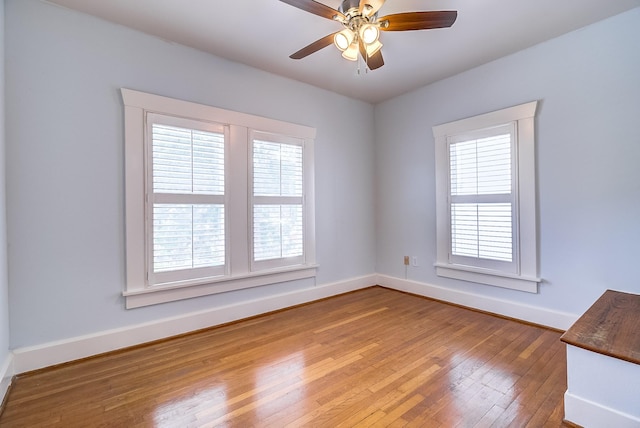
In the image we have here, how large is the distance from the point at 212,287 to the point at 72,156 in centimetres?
155

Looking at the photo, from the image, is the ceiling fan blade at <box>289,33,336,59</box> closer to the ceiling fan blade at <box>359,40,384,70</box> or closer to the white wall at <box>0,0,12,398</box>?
the ceiling fan blade at <box>359,40,384,70</box>

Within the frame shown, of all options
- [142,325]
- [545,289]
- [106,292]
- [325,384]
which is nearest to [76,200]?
[106,292]

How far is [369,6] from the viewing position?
178cm

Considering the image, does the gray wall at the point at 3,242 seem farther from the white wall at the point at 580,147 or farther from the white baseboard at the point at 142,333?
the white wall at the point at 580,147

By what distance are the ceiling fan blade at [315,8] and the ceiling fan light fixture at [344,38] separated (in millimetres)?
95

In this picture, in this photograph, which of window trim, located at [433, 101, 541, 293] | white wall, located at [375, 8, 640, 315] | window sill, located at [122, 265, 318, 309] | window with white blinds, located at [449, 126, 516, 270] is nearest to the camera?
white wall, located at [375, 8, 640, 315]

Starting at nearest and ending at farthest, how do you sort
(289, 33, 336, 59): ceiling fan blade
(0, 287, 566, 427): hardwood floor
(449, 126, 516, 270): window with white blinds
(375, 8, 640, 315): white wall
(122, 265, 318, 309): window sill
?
(0, 287, 566, 427): hardwood floor → (289, 33, 336, 59): ceiling fan blade → (375, 8, 640, 315): white wall → (122, 265, 318, 309): window sill → (449, 126, 516, 270): window with white blinds

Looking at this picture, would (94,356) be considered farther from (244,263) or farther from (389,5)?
(389,5)

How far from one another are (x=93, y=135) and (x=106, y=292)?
4.11 ft

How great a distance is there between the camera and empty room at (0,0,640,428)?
1.77 meters

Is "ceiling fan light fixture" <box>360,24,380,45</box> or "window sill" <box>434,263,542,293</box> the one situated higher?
"ceiling fan light fixture" <box>360,24,380,45</box>

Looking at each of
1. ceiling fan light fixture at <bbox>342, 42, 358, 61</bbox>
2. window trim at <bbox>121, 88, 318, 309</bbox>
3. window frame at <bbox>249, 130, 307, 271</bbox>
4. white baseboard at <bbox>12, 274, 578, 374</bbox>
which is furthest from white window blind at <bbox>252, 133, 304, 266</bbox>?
ceiling fan light fixture at <bbox>342, 42, 358, 61</bbox>

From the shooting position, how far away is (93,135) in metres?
2.29

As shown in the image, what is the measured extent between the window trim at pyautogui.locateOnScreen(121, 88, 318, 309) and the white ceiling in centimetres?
57
